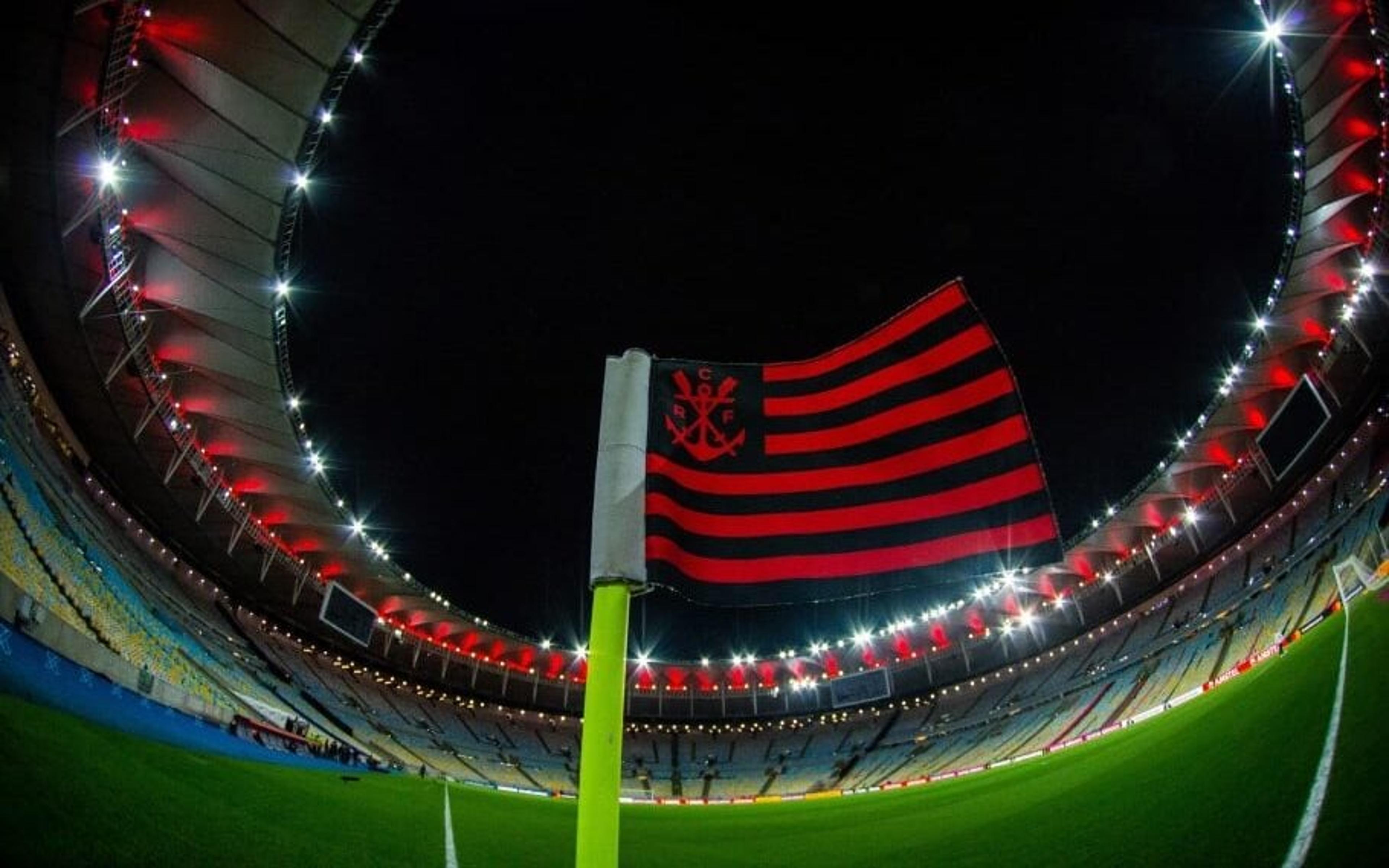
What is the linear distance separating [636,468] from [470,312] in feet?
82.3

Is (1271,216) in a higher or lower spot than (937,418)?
higher

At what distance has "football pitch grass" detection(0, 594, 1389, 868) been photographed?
174 inches

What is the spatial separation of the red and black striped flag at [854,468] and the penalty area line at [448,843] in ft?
15.1

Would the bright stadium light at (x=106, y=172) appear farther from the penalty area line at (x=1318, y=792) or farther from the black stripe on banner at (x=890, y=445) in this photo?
the penalty area line at (x=1318, y=792)

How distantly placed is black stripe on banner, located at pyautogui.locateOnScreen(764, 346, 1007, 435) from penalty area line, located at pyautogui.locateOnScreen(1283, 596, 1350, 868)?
10.1 feet

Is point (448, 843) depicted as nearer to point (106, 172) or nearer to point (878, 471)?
point (878, 471)

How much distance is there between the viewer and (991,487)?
4.45 meters

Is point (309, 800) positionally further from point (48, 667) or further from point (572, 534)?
point (572, 534)

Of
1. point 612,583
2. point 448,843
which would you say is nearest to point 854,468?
point 612,583

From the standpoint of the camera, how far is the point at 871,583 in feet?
14.6

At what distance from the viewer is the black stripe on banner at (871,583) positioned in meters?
4.20

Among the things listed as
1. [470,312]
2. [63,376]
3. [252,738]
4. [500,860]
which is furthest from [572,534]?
[500,860]

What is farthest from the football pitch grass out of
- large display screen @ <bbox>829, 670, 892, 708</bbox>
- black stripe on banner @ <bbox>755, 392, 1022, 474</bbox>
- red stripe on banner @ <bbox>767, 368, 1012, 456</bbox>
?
large display screen @ <bbox>829, 670, 892, 708</bbox>

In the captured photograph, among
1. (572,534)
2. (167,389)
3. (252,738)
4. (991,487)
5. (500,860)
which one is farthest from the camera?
(572,534)
